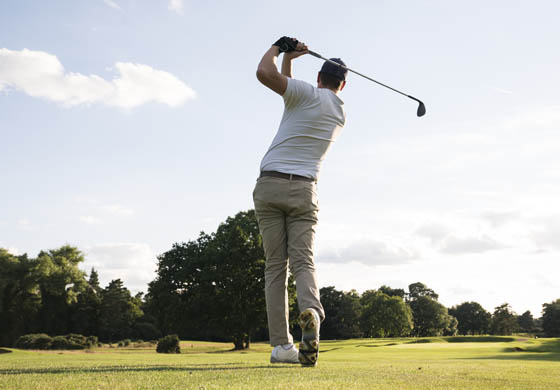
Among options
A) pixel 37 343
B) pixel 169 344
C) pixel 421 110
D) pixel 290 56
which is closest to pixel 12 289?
pixel 37 343

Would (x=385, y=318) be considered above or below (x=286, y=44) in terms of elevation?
below

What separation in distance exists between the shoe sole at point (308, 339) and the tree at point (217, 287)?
3280cm

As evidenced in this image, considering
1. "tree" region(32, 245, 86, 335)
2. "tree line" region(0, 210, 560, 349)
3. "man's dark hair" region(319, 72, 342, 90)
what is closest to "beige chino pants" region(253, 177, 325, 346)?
"man's dark hair" region(319, 72, 342, 90)

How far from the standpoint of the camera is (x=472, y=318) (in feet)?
401

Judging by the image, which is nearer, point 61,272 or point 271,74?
point 271,74

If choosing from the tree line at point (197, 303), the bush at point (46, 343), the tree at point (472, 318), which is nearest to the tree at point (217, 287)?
the tree line at point (197, 303)

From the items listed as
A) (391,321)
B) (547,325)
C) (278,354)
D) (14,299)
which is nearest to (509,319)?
(547,325)

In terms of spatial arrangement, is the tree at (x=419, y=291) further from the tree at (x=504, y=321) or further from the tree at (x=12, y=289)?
the tree at (x=12, y=289)

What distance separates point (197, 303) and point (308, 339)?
35.6 m

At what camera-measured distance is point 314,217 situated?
484cm

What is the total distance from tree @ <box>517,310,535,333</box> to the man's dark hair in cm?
15139

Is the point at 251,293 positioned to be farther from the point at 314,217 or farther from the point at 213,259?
the point at 314,217

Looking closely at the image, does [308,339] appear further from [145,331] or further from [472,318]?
[472,318]

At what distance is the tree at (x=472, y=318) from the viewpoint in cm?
12046
